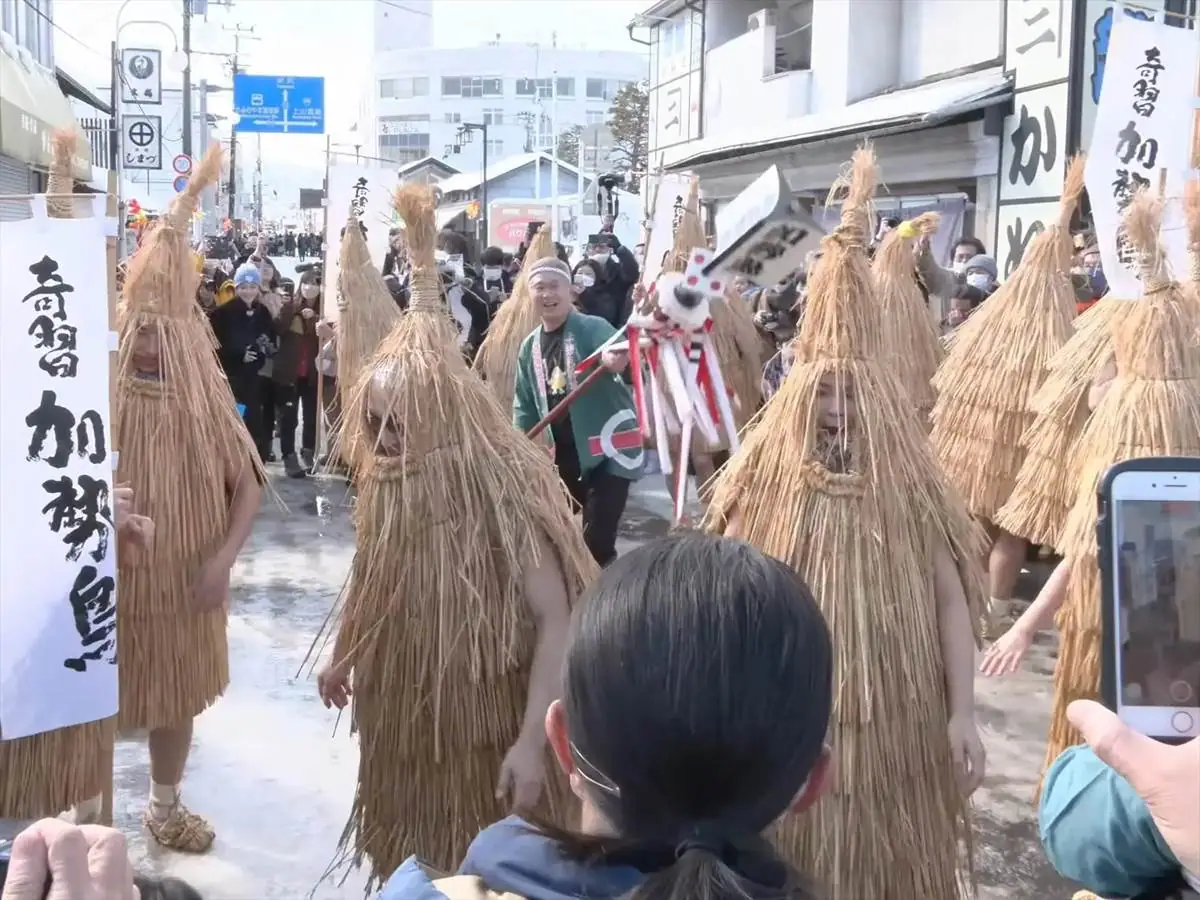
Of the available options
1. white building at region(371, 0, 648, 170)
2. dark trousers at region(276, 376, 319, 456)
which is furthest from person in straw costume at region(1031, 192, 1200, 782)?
white building at region(371, 0, 648, 170)

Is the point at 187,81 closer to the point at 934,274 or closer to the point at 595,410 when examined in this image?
the point at 934,274

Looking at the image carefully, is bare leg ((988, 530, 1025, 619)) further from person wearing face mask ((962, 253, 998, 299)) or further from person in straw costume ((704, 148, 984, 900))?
person in straw costume ((704, 148, 984, 900))

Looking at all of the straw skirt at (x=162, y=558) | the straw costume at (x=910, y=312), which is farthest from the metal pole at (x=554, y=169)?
the straw skirt at (x=162, y=558)

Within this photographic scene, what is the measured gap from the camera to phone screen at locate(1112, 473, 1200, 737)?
4.39ft

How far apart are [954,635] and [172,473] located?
2056 millimetres

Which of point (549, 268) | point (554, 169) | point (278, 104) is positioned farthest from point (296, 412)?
point (554, 169)

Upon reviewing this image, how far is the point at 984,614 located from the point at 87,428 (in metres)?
2.02

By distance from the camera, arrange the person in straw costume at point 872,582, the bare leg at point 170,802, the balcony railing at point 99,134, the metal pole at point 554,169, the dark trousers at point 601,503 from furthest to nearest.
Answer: the balcony railing at point 99,134 → the metal pole at point 554,169 → the dark trousers at point 601,503 → the bare leg at point 170,802 → the person in straw costume at point 872,582

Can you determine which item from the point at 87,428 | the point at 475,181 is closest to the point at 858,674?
the point at 87,428

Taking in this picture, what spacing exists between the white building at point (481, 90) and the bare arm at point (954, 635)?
2494 inches

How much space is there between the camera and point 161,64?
771 inches

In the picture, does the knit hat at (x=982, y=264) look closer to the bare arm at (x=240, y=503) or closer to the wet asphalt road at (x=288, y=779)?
the wet asphalt road at (x=288, y=779)

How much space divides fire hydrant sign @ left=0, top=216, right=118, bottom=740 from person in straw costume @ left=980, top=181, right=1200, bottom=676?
1.99 meters

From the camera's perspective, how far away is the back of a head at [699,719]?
1.03 meters
